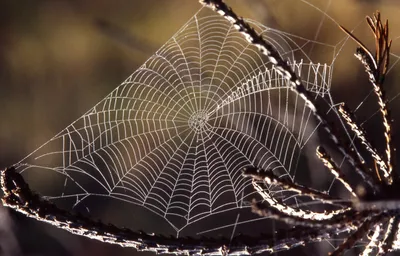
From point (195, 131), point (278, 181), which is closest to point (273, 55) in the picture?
point (278, 181)

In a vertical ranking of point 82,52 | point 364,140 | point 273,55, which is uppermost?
point 82,52

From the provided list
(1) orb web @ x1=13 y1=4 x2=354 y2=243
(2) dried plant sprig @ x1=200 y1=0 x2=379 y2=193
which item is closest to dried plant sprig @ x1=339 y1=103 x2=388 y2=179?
(2) dried plant sprig @ x1=200 y1=0 x2=379 y2=193

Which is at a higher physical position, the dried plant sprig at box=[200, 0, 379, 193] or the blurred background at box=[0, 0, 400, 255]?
the blurred background at box=[0, 0, 400, 255]

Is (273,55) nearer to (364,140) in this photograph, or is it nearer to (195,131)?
(364,140)

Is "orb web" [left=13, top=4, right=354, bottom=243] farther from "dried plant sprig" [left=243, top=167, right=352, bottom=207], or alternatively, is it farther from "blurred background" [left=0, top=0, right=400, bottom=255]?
"dried plant sprig" [left=243, top=167, right=352, bottom=207]

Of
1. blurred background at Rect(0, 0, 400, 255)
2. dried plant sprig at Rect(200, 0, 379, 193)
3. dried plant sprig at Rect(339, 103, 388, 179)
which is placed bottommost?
dried plant sprig at Rect(339, 103, 388, 179)

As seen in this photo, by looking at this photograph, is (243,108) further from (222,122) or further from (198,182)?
(198,182)
